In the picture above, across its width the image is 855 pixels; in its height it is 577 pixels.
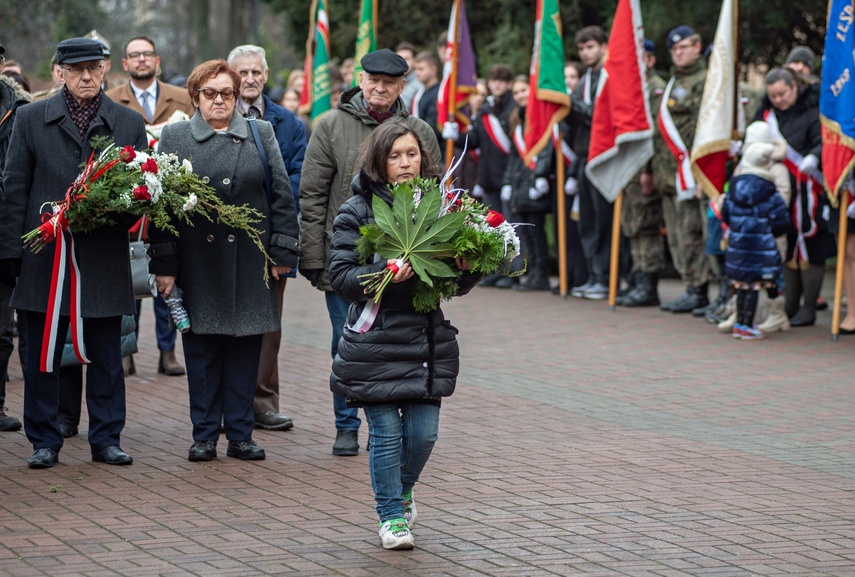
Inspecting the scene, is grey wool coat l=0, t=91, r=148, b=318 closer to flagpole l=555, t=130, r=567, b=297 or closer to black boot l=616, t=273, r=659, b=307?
black boot l=616, t=273, r=659, b=307

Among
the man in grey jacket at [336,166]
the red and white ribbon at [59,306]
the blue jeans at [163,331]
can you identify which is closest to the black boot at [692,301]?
the blue jeans at [163,331]

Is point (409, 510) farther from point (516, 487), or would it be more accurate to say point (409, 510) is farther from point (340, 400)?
point (340, 400)

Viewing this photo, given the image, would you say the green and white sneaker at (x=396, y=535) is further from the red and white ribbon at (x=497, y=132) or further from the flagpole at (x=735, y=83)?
the red and white ribbon at (x=497, y=132)

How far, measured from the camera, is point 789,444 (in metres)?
7.58

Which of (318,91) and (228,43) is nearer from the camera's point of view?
(318,91)

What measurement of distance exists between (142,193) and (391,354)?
174 cm

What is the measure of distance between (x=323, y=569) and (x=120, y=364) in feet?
7.95

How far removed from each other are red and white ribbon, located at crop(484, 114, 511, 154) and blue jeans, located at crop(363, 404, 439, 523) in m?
10.5

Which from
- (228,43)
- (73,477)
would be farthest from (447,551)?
(228,43)

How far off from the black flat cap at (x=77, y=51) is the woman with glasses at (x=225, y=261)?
0.51m

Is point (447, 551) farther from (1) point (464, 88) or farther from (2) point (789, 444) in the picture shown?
(1) point (464, 88)

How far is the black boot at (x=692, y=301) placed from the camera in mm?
13320

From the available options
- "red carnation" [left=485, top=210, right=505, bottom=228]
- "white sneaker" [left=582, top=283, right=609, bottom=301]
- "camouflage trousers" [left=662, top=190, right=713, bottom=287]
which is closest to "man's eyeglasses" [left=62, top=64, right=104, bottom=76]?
"red carnation" [left=485, top=210, right=505, bottom=228]

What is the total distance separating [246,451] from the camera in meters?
7.10
